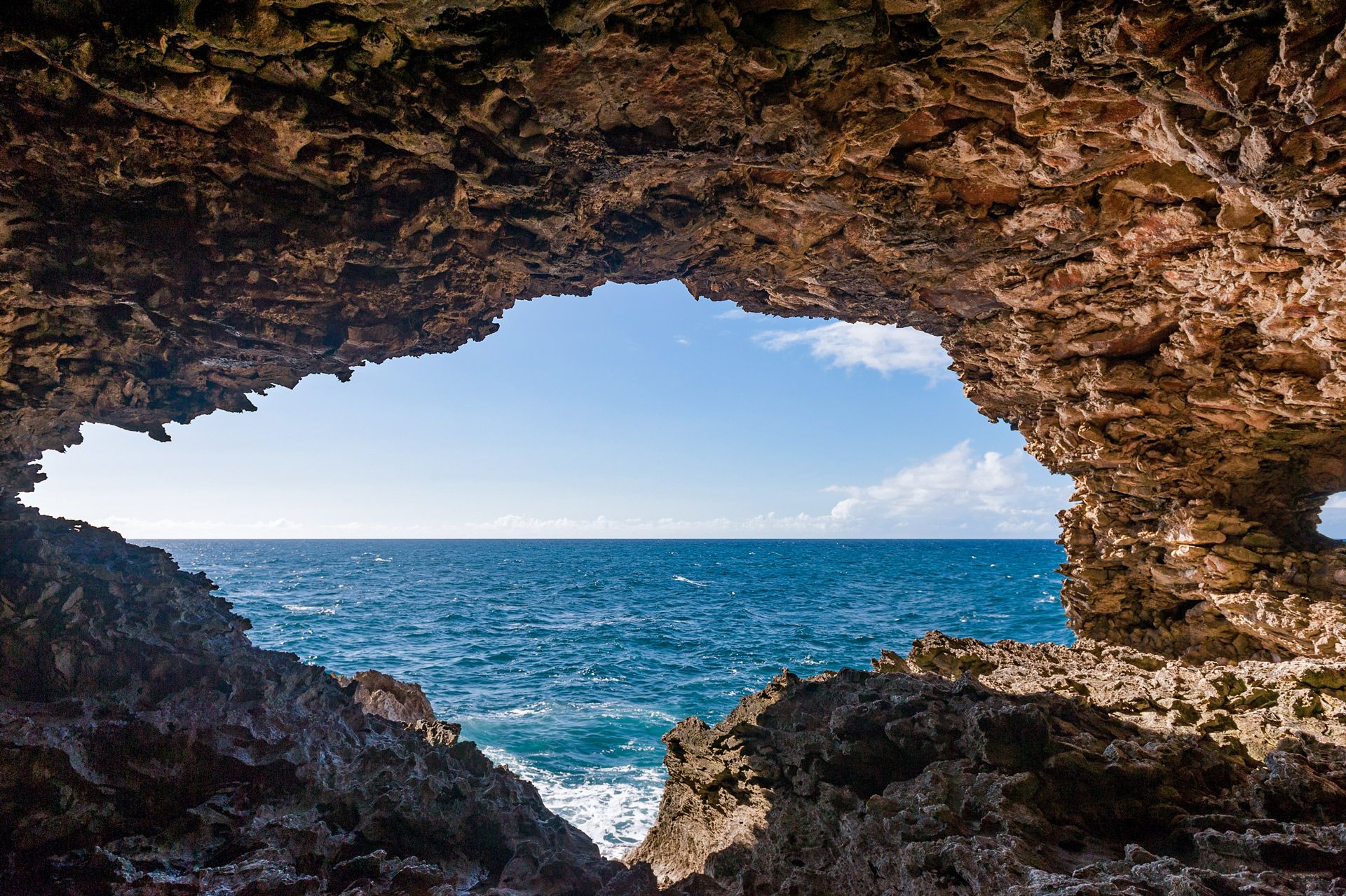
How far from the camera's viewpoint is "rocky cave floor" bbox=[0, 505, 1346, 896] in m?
5.24

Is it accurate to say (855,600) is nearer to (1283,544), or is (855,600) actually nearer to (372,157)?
(1283,544)

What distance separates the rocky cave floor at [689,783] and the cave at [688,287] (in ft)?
0.17

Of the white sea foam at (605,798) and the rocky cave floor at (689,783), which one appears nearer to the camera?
the rocky cave floor at (689,783)

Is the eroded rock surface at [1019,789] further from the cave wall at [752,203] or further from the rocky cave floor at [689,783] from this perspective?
the cave wall at [752,203]

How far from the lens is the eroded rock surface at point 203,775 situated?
566cm

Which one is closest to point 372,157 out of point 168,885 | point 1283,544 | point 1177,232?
point 168,885

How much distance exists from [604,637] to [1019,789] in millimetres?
31013

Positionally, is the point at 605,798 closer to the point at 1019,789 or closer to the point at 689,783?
the point at 689,783

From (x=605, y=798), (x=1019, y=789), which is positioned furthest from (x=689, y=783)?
(x=605, y=798)

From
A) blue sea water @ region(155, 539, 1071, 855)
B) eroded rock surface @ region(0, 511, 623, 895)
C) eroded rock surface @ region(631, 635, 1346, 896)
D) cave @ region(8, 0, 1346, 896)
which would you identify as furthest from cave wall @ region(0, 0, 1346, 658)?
blue sea water @ region(155, 539, 1071, 855)

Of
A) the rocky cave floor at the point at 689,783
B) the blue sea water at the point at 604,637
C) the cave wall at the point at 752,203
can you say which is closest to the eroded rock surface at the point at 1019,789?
the rocky cave floor at the point at 689,783

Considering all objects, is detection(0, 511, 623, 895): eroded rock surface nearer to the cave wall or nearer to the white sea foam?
the cave wall

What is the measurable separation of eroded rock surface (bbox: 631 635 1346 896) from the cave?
5cm

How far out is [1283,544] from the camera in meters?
13.5
